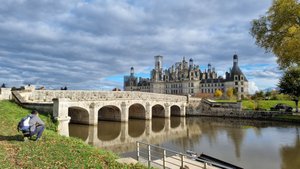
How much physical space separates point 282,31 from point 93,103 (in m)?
17.3

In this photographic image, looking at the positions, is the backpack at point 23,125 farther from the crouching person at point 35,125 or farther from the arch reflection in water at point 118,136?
the arch reflection in water at point 118,136

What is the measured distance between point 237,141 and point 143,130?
9.91 meters

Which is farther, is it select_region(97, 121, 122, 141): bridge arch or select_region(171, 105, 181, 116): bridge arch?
select_region(171, 105, 181, 116): bridge arch

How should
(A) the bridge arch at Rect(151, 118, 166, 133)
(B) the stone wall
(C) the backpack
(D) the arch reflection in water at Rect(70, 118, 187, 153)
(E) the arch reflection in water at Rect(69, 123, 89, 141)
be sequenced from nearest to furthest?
Answer: (C) the backpack → (D) the arch reflection in water at Rect(70, 118, 187, 153) → (E) the arch reflection in water at Rect(69, 123, 89, 141) → (B) the stone wall → (A) the bridge arch at Rect(151, 118, 166, 133)

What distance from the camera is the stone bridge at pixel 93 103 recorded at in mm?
19422

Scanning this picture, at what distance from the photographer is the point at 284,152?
16.3 m

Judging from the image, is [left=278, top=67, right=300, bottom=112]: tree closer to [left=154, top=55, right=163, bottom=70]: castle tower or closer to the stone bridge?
the stone bridge

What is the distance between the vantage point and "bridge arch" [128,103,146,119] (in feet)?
114

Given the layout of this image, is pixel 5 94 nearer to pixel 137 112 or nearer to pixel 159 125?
pixel 159 125

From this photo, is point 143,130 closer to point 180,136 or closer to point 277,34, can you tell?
point 180,136

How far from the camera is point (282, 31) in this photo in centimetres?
1673

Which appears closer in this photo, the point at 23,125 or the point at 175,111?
the point at 23,125

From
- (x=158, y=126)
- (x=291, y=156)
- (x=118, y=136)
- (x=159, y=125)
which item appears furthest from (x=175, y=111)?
(x=291, y=156)

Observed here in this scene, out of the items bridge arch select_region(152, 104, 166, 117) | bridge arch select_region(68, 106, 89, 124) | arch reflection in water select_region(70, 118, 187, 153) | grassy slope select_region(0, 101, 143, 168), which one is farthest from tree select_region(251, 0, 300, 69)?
bridge arch select_region(152, 104, 166, 117)
